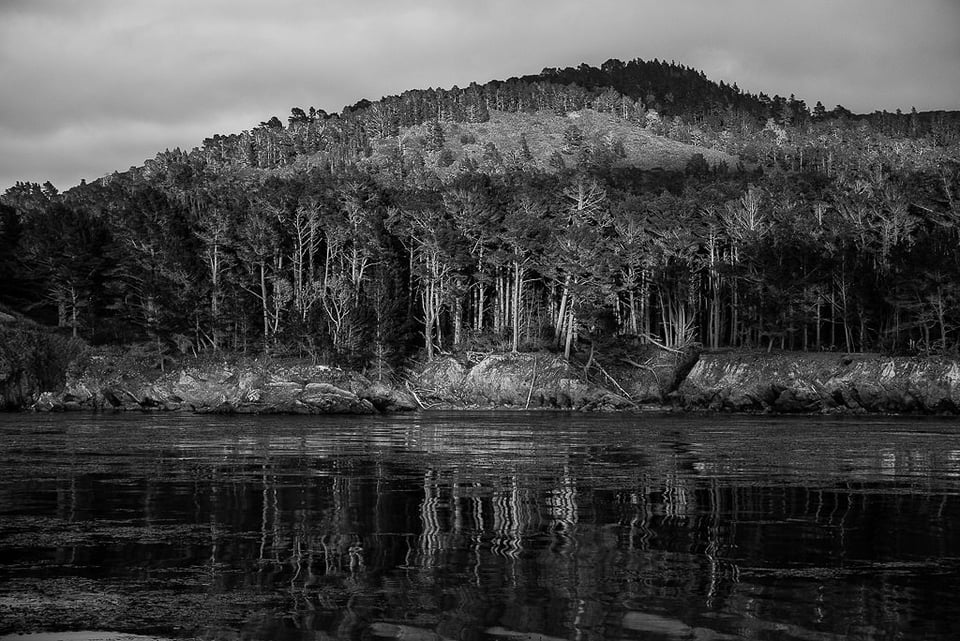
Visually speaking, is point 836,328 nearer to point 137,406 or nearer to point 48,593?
point 137,406

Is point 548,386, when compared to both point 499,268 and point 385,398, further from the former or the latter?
point 499,268

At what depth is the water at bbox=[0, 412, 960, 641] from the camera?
984cm

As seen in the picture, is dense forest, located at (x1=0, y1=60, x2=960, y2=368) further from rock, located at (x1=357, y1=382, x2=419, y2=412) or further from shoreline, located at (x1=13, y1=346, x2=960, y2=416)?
rock, located at (x1=357, y1=382, x2=419, y2=412)

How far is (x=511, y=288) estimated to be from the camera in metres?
107

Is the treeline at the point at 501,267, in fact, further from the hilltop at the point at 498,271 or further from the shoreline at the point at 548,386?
the shoreline at the point at 548,386

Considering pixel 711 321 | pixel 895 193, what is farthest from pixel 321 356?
pixel 895 193

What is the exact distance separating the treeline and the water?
58.8 m

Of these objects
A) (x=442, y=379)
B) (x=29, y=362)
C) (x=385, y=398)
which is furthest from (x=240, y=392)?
(x=442, y=379)

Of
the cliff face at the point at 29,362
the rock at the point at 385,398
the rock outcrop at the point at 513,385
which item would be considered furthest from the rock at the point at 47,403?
the rock outcrop at the point at 513,385

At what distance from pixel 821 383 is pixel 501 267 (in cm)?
3786

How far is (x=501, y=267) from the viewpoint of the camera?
102188 mm

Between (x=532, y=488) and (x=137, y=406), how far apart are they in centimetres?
6987

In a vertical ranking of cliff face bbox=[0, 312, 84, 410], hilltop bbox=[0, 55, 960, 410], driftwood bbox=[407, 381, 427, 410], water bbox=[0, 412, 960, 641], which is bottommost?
driftwood bbox=[407, 381, 427, 410]

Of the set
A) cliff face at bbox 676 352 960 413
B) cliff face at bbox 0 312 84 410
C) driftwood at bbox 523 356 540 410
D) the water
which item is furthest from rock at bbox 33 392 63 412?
cliff face at bbox 676 352 960 413
